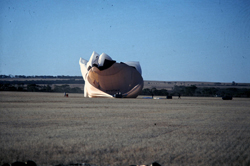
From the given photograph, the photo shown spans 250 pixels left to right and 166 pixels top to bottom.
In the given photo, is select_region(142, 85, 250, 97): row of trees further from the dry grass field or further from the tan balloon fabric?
the dry grass field

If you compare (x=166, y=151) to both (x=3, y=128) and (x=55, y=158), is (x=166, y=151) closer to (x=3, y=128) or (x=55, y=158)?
(x=55, y=158)

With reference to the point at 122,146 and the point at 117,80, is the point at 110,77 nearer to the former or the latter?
the point at 117,80

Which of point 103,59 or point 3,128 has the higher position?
point 103,59

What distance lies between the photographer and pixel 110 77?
48312mm

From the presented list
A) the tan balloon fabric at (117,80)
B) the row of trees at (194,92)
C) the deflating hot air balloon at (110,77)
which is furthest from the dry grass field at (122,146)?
the row of trees at (194,92)

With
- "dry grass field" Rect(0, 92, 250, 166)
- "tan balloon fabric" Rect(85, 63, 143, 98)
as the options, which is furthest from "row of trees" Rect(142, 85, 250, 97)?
"dry grass field" Rect(0, 92, 250, 166)

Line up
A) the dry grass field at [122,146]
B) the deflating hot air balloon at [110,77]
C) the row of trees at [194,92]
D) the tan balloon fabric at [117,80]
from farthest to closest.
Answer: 1. the row of trees at [194,92]
2. the tan balloon fabric at [117,80]
3. the deflating hot air balloon at [110,77]
4. the dry grass field at [122,146]

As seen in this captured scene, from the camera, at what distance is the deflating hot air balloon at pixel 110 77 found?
43.4 m

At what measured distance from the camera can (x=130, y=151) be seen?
22.8 ft

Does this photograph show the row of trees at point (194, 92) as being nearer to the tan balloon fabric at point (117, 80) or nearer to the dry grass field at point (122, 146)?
the tan balloon fabric at point (117, 80)

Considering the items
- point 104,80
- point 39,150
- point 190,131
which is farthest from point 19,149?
point 104,80

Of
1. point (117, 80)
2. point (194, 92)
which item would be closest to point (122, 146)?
point (117, 80)

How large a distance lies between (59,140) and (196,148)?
3.51m

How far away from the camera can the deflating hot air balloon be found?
142 feet
